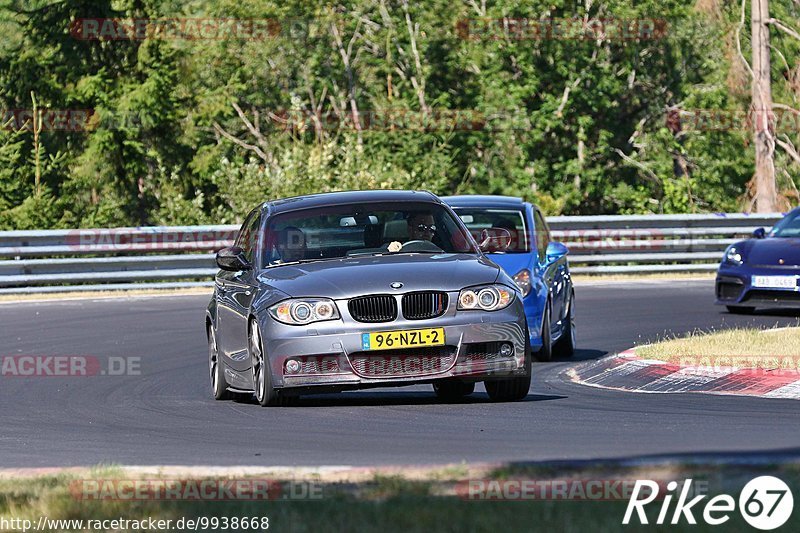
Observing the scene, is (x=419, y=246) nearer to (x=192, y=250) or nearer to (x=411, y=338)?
(x=411, y=338)

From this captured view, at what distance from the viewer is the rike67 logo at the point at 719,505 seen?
19.4ft

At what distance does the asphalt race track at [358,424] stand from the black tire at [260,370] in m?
0.14

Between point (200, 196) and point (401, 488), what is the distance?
29.0 metres

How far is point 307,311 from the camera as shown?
10812 mm

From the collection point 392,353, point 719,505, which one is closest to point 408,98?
point 392,353

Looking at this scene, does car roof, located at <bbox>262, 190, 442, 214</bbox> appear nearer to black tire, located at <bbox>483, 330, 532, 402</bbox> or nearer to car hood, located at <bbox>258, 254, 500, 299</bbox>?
car hood, located at <bbox>258, 254, 500, 299</bbox>

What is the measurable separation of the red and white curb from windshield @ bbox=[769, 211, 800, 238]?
7230 millimetres

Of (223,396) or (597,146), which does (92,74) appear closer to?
(597,146)

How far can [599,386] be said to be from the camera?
13055 millimetres

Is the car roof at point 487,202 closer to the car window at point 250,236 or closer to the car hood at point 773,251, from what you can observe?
the car window at point 250,236

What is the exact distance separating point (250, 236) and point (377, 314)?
2.22 meters

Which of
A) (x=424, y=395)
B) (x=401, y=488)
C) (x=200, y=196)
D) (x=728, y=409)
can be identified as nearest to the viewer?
(x=401, y=488)

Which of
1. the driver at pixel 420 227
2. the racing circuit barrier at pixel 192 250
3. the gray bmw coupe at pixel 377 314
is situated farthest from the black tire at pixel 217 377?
the racing circuit barrier at pixel 192 250

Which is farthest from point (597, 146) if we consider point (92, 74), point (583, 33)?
point (92, 74)
